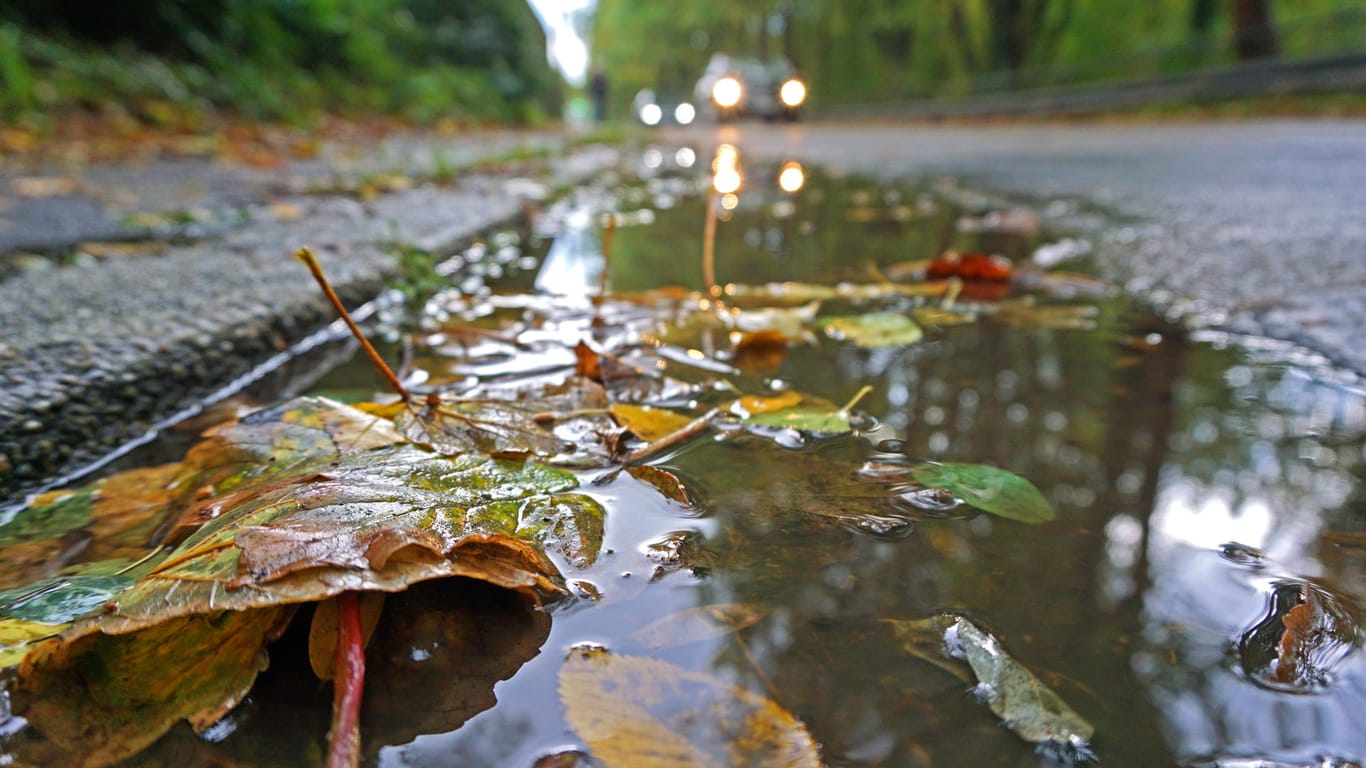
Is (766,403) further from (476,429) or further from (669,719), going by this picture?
(669,719)

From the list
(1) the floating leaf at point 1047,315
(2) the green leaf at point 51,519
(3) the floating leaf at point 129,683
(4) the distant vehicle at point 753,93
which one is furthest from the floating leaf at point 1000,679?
(4) the distant vehicle at point 753,93

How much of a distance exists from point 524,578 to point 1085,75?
701 inches

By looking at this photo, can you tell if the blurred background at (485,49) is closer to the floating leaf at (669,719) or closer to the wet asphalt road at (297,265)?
the wet asphalt road at (297,265)

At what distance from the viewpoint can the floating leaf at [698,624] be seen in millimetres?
656

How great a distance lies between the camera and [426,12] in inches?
499

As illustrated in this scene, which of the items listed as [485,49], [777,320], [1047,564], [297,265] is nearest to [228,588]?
[1047,564]

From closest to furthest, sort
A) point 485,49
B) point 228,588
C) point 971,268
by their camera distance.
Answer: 1. point 228,588
2. point 971,268
3. point 485,49

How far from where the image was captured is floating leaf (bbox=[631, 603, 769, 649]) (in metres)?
0.66

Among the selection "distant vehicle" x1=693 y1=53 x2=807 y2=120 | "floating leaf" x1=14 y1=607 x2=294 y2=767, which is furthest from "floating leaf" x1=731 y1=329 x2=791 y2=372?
"distant vehicle" x1=693 y1=53 x2=807 y2=120

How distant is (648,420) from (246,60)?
25.3ft

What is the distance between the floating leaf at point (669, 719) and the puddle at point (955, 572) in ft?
0.04

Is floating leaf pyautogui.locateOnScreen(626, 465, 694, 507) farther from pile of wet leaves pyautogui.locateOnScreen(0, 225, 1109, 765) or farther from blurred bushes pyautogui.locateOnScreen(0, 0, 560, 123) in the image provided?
blurred bushes pyautogui.locateOnScreen(0, 0, 560, 123)

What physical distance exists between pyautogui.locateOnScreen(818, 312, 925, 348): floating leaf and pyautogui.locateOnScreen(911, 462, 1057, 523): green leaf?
538 millimetres

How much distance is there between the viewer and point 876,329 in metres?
1.50
